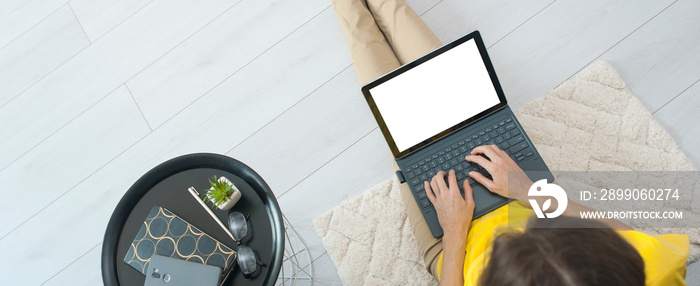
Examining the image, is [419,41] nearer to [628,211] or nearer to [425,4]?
[425,4]

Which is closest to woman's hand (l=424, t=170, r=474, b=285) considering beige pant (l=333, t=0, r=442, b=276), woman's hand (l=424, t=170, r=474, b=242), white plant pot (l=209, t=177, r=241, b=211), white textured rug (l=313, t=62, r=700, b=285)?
woman's hand (l=424, t=170, r=474, b=242)

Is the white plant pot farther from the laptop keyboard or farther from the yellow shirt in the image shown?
the yellow shirt

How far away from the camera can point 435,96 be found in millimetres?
1119

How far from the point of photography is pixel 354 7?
143 centimetres

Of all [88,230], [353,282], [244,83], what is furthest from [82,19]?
[353,282]

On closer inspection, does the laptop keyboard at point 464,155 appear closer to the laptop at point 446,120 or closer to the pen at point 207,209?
the laptop at point 446,120

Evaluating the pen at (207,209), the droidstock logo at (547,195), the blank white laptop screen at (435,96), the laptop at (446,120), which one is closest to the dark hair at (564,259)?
the droidstock logo at (547,195)

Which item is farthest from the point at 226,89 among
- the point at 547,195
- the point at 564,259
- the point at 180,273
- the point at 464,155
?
the point at 564,259

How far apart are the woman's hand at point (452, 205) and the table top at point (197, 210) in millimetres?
406

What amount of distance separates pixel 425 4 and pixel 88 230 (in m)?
1.51

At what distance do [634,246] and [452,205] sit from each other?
15.1 inches

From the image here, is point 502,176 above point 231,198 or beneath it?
beneath

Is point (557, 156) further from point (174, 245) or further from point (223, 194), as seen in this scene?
point (174, 245)

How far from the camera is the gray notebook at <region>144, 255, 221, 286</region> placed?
3.15 ft
